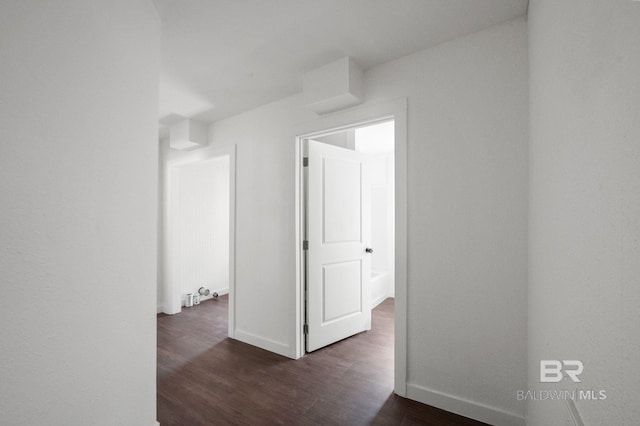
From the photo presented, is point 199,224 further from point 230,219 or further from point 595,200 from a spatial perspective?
point 595,200

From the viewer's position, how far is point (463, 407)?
1840 mm

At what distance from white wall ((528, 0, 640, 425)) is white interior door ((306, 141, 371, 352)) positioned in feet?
6.60

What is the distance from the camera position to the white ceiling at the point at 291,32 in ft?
5.32

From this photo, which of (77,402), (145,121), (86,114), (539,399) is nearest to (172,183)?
(145,121)

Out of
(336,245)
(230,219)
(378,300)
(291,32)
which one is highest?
(291,32)

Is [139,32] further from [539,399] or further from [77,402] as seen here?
[539,399]

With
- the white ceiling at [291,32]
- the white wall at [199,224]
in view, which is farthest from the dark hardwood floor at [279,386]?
the white ceiling at [291,32]

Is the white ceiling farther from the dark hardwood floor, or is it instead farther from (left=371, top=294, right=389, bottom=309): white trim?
(left=371, top=294, right=389, bottom=309): white trim

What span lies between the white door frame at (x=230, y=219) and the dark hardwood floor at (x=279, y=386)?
0.63 meters

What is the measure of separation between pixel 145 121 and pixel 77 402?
4.19 ft

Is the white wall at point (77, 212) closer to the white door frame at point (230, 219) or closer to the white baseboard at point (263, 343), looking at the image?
the white baseboard at point (263, 343)

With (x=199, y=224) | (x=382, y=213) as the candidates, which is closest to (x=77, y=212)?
(x=199, y=224)

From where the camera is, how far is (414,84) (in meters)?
2.08

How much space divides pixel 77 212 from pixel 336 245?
2.27 metres
